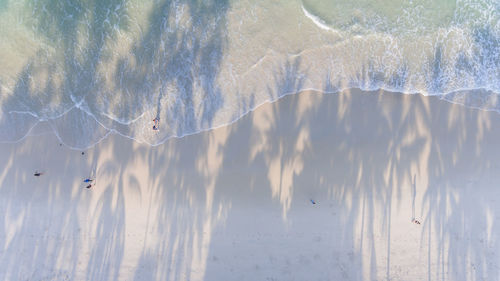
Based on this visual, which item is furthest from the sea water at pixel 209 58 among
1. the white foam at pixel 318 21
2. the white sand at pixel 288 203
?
the white sand at pixel 288 203

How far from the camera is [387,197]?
7766 mm

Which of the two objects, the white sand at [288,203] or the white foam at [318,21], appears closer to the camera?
the white sand at [288,203]

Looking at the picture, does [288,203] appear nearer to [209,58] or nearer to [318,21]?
[209,58]

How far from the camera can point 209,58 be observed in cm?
826

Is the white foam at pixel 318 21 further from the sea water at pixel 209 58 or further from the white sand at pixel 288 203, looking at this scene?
the white sand at pixel 288 203

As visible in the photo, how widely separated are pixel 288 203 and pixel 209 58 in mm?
5486

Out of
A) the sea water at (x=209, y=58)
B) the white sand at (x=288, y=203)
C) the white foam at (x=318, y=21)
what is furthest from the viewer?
the white foam at (x=318, y=21)

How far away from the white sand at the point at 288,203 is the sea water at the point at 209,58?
27.7 inches

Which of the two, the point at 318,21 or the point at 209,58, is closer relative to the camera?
the point at 318,21

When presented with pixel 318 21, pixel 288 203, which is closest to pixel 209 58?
pixel 318 21

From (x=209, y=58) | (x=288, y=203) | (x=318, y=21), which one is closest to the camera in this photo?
(x=288, y=203)

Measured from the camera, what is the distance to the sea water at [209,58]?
7977 millimetres

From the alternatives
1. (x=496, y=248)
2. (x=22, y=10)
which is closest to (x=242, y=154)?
(x=496, y=248)

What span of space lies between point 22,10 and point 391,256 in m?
14.9
